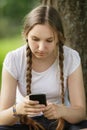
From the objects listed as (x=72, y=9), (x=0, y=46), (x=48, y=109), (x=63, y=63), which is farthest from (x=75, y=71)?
(x=0, y=46)

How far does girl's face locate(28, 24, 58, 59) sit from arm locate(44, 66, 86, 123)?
304 millimetres

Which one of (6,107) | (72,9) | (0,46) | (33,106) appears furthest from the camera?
(0,46)

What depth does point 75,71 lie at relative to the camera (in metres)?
3.56

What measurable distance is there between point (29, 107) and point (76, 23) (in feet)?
4.10

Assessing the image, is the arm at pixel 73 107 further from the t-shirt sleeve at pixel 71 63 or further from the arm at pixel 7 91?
the arm at pixel 7 91

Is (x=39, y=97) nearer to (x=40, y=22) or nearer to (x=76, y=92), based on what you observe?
(x=76, y=92)

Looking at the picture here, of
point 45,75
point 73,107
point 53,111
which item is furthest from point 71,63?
point 53,111

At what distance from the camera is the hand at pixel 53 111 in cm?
334

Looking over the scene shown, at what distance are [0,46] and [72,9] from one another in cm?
729

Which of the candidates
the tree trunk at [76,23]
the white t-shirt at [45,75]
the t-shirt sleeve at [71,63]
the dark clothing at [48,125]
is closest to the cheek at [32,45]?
→ the white t-shirt at [45,75]

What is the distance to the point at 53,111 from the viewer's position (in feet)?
11.0

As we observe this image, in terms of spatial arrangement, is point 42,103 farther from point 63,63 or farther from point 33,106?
point 63,63

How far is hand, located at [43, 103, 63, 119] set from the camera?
10.9 feet

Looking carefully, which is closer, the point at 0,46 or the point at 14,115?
the point at 14,115
